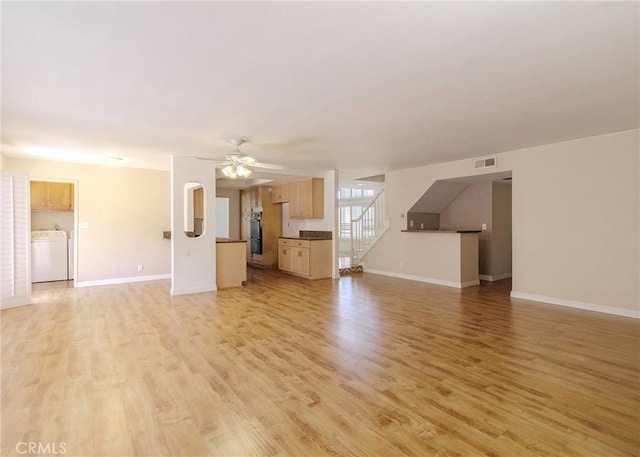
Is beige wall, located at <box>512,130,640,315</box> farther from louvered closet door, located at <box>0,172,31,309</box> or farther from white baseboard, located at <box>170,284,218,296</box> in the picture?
louvered closet door, located at <box>0,172,31,309</box>

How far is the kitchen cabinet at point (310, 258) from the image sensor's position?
24.6 feet

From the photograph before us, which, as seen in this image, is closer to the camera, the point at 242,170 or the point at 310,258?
the point at 242,170

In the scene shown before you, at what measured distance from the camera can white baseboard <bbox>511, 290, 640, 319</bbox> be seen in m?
4.40

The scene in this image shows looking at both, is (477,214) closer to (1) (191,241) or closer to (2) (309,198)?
(2) (309,198)

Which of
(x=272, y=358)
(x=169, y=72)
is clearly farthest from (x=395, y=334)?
(x=169, y=72)

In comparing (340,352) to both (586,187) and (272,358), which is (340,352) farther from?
(586,187)

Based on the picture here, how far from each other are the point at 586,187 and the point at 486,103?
2.71 m

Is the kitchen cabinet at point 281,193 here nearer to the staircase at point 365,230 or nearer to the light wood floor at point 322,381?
the staircase at point 365,230

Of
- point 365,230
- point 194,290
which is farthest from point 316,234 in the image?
point 194,290

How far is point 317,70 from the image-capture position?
2527mm

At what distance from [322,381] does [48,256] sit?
7.32 metres

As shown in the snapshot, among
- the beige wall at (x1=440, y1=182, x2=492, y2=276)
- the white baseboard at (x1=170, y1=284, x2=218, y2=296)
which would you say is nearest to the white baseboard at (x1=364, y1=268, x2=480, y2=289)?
the beige wall at (x1=440, y1=182, x2=492, y2=276)

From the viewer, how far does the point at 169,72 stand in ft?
8.36

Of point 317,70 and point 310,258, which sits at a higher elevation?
point 317,70
